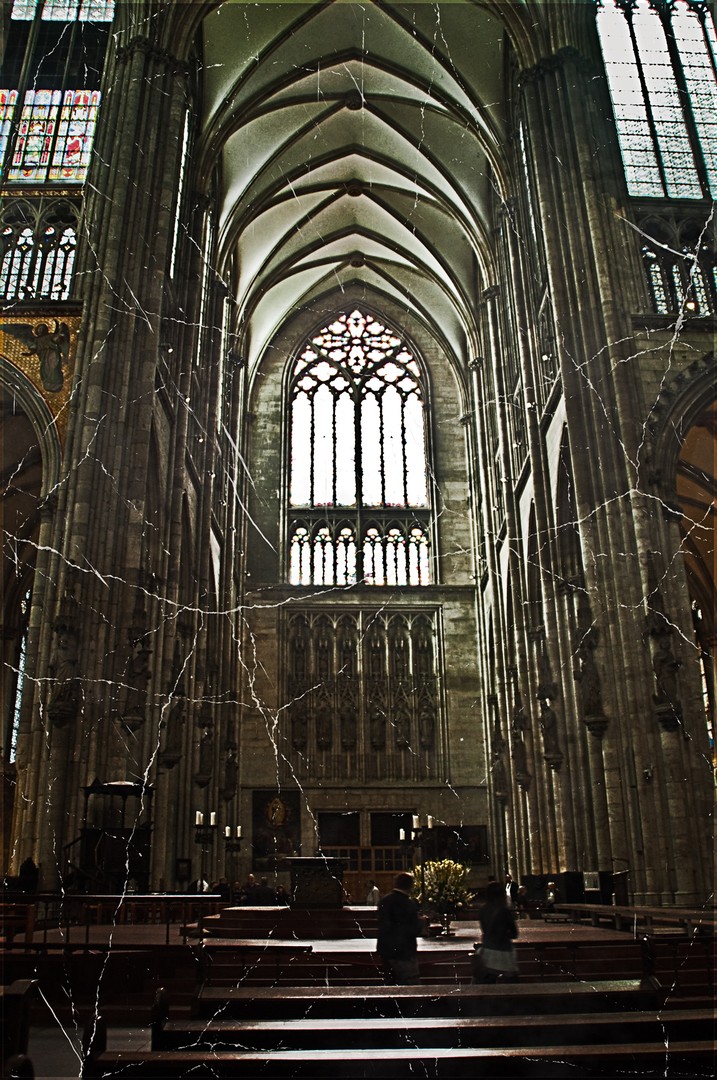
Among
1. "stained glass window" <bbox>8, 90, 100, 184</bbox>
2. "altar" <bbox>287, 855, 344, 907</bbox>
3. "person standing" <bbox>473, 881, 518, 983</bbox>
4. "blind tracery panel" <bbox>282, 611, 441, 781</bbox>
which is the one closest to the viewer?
"person standing" <bbox>473, 881, 518, 983</bbox>

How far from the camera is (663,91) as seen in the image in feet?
72.6

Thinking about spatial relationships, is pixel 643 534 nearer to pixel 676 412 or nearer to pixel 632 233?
pixel 676 412

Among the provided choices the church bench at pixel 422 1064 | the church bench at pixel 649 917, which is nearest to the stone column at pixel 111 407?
the church bench at pixel 649 917

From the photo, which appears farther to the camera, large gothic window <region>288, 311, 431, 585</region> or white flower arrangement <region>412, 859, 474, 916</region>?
large gothic window <region>288, 311, 431, 585</region>

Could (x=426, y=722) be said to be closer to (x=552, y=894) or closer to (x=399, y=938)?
(x=552, y=894)

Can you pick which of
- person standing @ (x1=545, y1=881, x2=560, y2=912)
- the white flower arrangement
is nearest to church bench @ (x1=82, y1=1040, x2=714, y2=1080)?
the white flower arrangement

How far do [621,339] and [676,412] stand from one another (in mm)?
1778

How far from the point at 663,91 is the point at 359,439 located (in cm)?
1751

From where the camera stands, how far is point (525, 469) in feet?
80.2

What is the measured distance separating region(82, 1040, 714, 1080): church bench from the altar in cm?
1065

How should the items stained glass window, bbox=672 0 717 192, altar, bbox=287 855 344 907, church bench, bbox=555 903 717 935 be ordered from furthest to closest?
1. stained glass window, bbox=672 0 717 192
2. altar, bbox=287 855 344 907
3. church bench, bbox=555 903 717 935

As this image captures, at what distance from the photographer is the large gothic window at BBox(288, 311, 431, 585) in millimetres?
34625

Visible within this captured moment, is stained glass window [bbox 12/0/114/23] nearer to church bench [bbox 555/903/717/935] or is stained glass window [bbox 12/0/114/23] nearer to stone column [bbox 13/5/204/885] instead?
stone column [bbox 13/5/204/885]

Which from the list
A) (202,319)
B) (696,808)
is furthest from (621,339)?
(202,319)
